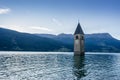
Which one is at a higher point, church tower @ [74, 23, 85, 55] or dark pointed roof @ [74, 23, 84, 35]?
dark pointed roof @ [74, 23, 84, 35]

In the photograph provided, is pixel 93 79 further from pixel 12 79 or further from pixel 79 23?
pixel 79 23

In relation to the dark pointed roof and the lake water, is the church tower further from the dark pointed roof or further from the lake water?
the lake water

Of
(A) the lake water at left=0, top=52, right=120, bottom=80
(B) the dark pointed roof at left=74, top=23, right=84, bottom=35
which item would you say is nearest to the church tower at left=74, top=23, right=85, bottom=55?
(B) the dark pointed roof at left=74, top=23, right=84, bottom=35

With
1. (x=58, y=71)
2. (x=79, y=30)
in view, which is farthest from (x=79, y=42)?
(x=58, y=71)

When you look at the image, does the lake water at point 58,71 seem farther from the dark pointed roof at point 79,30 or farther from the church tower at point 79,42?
the dark pointed roof at point 79,30

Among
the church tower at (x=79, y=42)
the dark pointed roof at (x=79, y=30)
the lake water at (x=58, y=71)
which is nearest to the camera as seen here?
the lake water at (x=58, y=71)

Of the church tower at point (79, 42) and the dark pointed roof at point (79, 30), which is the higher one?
the dark pointed roof at point (79, 30)

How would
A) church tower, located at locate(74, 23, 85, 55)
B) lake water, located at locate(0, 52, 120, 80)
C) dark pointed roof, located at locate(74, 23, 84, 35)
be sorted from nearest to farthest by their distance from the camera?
1. lake water, located at locate(0, 52, 120, 80)
2. church tower, located at locate(74, 23, 85, 55)
3. dark pointed roof, located at locate(74, 23, 84, 35)

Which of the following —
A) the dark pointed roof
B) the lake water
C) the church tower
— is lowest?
the lake water

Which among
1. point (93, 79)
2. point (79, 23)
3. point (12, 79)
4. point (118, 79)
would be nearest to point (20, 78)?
point (12, 79)

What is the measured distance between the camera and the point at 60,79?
126ft

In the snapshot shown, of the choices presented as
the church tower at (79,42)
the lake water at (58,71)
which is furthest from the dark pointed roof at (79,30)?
the lake water at (58,71)

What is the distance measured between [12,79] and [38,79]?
4.71 m

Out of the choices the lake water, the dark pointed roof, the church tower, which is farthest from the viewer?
the dark pointed roof
